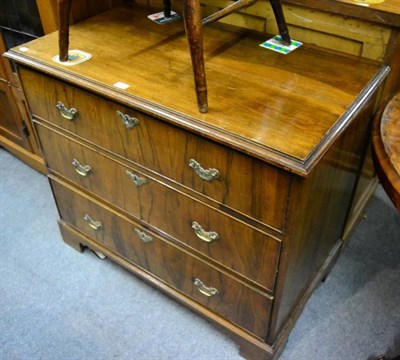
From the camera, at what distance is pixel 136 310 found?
1.49m

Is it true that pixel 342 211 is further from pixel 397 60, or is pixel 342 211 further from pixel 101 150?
pixel 101 150

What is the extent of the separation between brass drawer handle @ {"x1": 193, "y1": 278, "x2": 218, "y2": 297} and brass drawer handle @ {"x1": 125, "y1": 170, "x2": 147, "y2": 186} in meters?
0.34

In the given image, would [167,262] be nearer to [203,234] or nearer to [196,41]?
[203,234]

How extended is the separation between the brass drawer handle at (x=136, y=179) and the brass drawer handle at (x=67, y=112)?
216 mm

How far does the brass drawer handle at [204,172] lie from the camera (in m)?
0.98

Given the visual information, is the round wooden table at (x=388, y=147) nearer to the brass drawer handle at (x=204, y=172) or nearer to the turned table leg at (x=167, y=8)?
the brass drawer handle at (x=204, y=172)

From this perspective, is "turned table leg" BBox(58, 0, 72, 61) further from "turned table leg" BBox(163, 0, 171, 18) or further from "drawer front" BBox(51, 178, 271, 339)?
"drawer front" BBox(51, 178, 271, 339)

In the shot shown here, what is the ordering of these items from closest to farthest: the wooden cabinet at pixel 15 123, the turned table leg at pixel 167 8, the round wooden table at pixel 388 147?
the round wooden table at pixel 388 147 → the turned table leg at pixel 167 8 → the wooden cabinet at pixel 15 123

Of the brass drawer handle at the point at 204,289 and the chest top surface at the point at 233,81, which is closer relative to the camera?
the chest top surface at the point at 233,81

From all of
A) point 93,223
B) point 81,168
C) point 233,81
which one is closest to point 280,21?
point 233,81

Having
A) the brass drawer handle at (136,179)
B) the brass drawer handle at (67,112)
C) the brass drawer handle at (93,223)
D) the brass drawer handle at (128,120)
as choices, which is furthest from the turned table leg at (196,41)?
the brass drawer handle at (93,223)

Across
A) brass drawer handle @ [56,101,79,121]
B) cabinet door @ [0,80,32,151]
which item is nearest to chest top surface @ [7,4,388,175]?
brass drawer handle @ [56,101,79,121]

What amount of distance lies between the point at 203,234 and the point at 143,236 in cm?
28

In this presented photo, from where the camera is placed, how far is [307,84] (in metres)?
1.03
